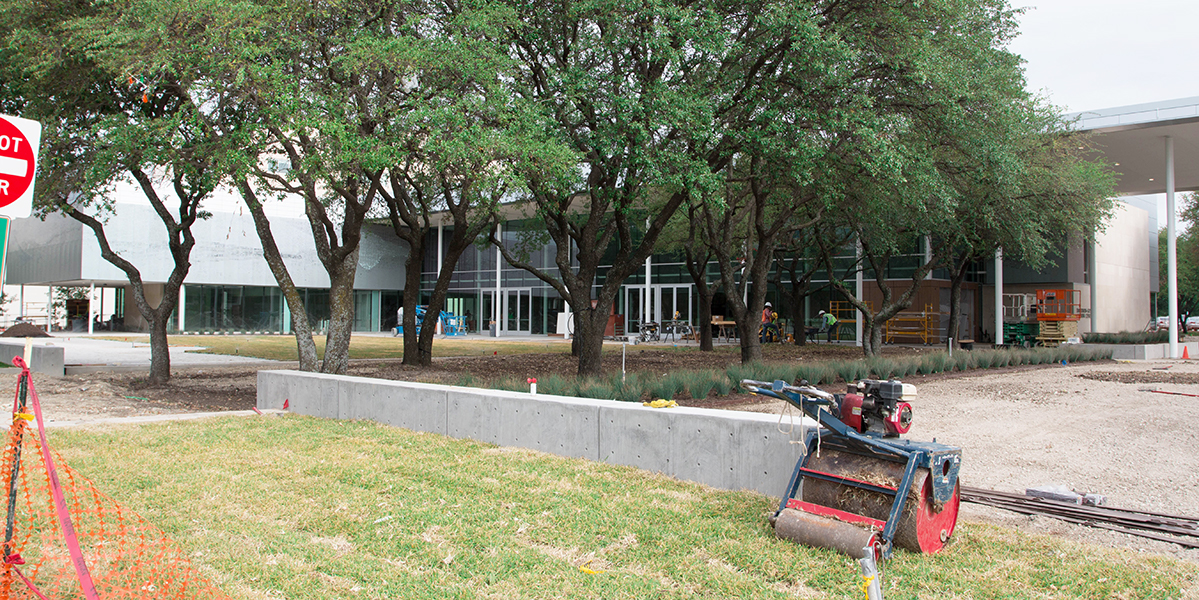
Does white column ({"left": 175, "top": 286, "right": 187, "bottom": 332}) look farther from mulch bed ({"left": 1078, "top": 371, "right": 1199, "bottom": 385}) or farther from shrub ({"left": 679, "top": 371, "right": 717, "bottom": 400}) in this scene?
mulch bed ({"left": 1078, "top": 371, "right": 1199, "bottom": 385})

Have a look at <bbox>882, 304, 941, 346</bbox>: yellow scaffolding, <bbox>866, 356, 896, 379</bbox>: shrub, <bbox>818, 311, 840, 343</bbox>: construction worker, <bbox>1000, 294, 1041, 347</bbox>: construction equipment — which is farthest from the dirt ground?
<bbox>882, 304, 941, 346</bbox>: yellow scaffolding

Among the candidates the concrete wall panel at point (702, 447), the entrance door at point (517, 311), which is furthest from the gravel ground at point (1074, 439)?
the entrance door at point (517, 311)

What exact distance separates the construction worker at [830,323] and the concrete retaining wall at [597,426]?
23908mm

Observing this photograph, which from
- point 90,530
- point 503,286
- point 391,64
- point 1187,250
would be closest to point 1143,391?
point 391,64

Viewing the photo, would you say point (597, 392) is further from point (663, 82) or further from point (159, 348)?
point (159, 348)

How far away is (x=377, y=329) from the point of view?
47312mm

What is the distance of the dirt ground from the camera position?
6.66m

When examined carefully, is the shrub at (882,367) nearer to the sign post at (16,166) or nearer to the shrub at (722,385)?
the shrub at (722,385)

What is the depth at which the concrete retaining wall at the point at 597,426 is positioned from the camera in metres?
6.22

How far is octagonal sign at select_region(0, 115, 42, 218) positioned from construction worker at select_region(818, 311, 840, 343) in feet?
96.7

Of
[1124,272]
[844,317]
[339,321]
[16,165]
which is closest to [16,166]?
[16,165]

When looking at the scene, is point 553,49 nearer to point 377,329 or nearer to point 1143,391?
point 1143,391

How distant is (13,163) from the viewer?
13.0 ft

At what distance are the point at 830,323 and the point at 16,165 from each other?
97.4 feet
